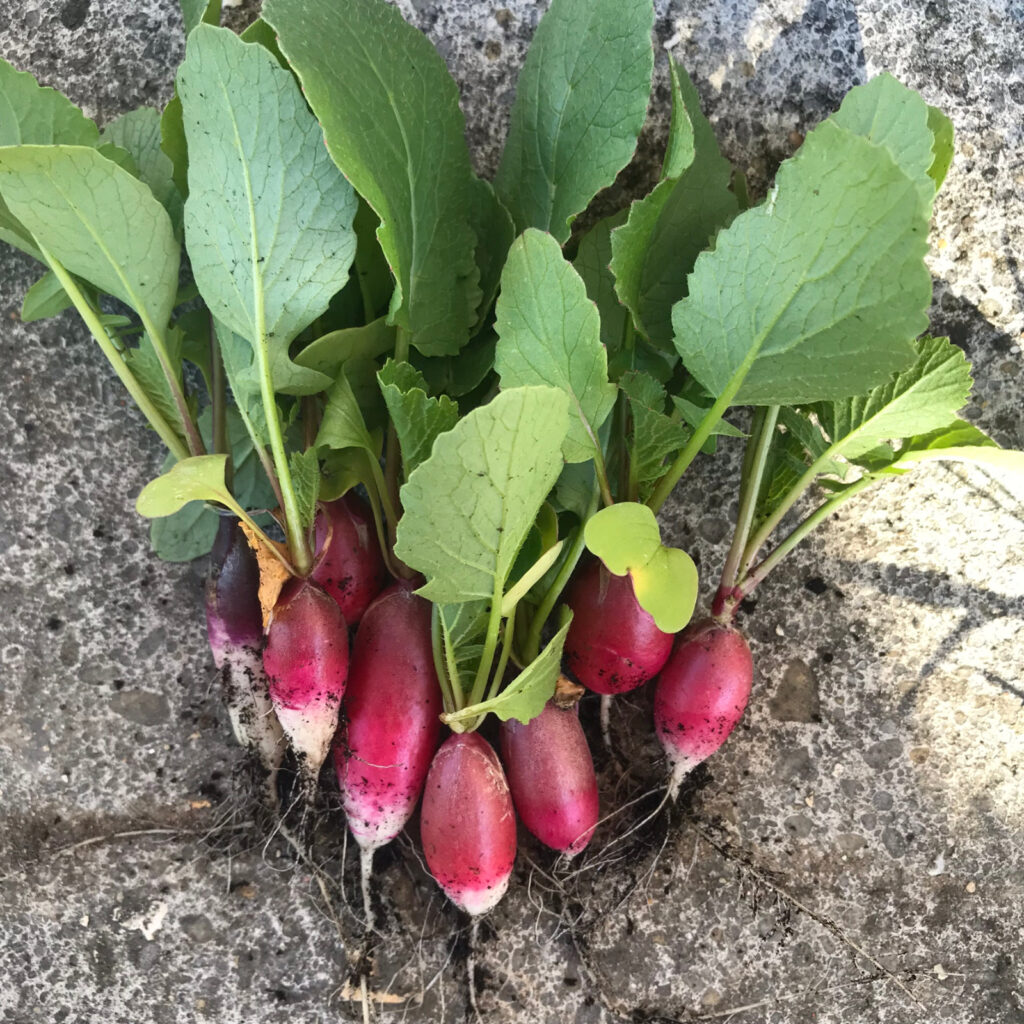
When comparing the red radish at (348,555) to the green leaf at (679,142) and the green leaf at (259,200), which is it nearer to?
the green leaf at (259,200)

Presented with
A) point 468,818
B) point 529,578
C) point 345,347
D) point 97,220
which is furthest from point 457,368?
point 468,818

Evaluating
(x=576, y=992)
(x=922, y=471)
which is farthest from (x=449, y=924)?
(x=922, y=471)

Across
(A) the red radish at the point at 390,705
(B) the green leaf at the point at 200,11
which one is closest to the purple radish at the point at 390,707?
(A) the red radish at the point at 390,705

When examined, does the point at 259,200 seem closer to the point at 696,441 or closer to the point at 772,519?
the point at 696,441

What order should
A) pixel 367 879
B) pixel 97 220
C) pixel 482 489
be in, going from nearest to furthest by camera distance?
pixel 482 489
pixel 97 220
pixel 367 879

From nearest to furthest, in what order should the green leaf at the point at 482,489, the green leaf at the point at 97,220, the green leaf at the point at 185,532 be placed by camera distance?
the green leaf at the point at 482,489
the green leaf at the point at 97,220
the green leaf at the point at 185,532

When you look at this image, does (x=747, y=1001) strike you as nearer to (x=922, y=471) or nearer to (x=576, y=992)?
(x=576, y=992)
